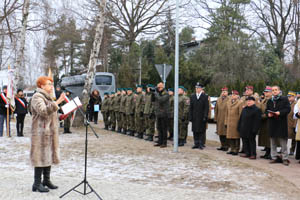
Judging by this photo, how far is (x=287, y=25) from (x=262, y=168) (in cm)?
3483

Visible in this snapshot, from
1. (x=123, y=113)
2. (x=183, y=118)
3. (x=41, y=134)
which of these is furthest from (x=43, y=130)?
(x=123, y=113)

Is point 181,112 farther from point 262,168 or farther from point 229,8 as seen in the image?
point 229,8

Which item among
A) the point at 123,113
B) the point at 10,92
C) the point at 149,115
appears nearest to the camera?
the point at 149,115

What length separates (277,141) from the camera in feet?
30.4

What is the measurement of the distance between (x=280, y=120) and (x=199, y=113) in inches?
113

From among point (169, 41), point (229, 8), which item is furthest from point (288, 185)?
point (169, 41)

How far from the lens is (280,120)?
29.4 ft

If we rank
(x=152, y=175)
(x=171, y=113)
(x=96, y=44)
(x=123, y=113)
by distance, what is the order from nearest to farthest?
(x=152, y=175) → (x=171, y=113) → (x=123, y=113) → (x=96, y=44)

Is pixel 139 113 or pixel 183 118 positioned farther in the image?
pixel 139 113

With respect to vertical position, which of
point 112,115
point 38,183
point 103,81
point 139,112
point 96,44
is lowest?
point 38,183

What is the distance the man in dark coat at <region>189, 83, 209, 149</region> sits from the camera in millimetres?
11148

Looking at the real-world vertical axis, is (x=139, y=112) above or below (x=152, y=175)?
above

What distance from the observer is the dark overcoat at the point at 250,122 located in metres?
9.53

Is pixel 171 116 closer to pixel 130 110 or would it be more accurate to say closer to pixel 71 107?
pixel 130 110
